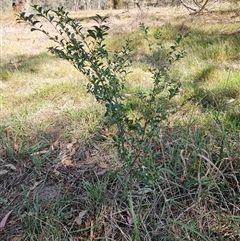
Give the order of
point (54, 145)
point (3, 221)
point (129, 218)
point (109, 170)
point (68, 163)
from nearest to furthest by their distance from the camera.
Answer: point (129, 218), point (3, 221), point (109, 170), point (68, 163), point (54, 145)

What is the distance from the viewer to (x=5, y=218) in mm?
1698

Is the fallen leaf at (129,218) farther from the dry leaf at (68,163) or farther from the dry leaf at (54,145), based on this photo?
the dry leaf at (54,145)

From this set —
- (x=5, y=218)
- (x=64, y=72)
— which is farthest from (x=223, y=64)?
(x=5, y=218)

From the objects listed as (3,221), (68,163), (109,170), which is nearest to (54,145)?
(68,163)

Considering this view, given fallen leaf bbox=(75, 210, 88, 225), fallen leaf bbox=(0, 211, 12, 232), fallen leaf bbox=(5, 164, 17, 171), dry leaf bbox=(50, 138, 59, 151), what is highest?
fallen leaf bbox=(75, 210, 88, 225)

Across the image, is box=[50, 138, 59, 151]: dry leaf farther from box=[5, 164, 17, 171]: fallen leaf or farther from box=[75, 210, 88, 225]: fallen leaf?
box=[75, 210, 88, 225]: fallen leaf

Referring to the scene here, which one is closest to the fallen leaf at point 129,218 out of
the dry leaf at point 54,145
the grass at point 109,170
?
the grass at point 109,170

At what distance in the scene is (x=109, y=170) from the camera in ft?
6.19

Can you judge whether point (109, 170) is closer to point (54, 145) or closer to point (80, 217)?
point (80, 217)

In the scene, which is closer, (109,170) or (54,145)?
(109,170)

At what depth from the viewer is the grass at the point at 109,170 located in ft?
5.03

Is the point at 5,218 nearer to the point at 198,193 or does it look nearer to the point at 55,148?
the point at 55,148

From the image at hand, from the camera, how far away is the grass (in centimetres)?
153

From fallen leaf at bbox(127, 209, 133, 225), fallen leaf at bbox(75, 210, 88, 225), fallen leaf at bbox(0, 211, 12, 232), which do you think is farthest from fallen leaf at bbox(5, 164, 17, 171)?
fallen leaf at bbox(127, 209, 133, 225)
